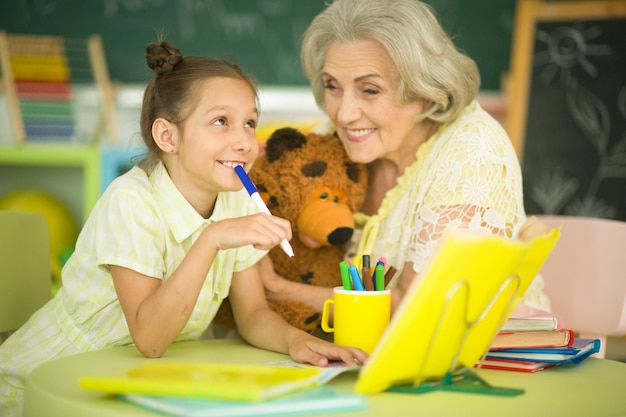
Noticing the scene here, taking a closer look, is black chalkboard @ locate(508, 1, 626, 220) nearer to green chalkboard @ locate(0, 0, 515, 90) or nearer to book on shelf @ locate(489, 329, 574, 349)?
green chalkboard @ locate(0, 0, 515, 90)

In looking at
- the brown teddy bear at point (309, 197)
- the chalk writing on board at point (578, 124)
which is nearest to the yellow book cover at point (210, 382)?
the brown teddy bear at point (309, 197)

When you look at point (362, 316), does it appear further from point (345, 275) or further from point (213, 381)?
point (213, 381)

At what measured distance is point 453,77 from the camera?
177 cm

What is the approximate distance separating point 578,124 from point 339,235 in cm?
225

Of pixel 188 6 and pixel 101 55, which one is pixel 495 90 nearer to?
pixel 188 6

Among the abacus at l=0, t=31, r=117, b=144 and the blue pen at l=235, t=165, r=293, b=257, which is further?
the abacus at l=0, t=31, r=117, b=144

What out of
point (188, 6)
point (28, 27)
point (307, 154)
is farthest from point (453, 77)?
point (28, 27)

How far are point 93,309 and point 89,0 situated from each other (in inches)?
115

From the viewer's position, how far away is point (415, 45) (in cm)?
172

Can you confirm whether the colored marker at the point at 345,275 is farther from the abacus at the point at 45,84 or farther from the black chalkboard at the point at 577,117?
the abacus at the point at 45,84

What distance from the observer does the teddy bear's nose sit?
5.43 feet

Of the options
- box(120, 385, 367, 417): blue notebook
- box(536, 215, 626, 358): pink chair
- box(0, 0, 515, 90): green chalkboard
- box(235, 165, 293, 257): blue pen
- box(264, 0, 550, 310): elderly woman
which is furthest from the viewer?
box(0, 0, 515, 90): green chalkboard

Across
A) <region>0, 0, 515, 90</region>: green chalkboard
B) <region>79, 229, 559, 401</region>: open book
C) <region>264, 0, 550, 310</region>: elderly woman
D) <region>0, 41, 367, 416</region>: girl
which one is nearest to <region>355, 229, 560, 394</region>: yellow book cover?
<region>79, 229, 559, 401</region>: open book

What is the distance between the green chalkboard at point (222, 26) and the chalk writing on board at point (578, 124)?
413 mm
